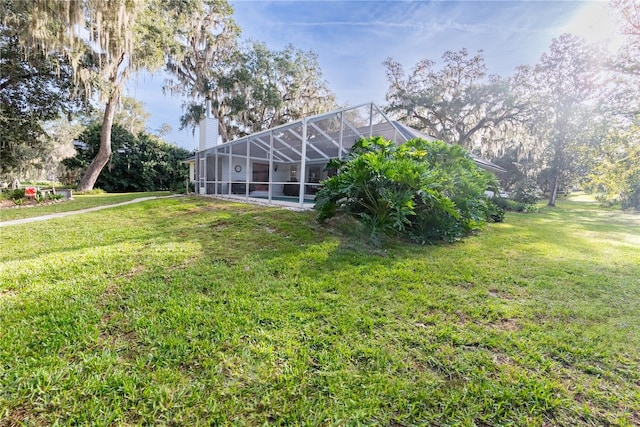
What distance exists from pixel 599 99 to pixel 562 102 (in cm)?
359

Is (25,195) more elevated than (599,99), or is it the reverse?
(599,99)

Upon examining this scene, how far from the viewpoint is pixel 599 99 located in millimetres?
15312

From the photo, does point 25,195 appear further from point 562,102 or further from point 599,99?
point 562,102

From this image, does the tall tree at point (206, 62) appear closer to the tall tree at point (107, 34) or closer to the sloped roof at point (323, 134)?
the tall tree at point (107, 34)

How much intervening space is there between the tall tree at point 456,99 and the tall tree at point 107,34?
13.7 m

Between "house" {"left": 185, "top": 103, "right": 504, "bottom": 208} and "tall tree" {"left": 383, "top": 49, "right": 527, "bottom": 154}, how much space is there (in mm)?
7078

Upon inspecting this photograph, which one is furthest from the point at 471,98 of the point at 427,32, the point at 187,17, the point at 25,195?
the point at 25,195

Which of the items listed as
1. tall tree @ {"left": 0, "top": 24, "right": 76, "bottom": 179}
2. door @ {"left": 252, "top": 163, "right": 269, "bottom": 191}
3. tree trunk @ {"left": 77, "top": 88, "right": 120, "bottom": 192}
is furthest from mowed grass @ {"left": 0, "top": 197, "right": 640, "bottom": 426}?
tree trunk @ {"left": 77, "top": 88, "right": 120, "bottom": 192}

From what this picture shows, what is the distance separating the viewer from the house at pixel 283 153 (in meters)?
9.47

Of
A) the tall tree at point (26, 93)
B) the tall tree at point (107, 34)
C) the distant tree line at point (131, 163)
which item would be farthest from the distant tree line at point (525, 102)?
the tall tree at point (26, 93)

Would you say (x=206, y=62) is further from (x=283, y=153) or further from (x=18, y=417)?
(x=18, y=417)

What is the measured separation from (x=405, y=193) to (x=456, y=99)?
1906cm

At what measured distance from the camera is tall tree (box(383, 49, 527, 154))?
19172 mm

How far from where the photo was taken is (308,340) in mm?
2109
